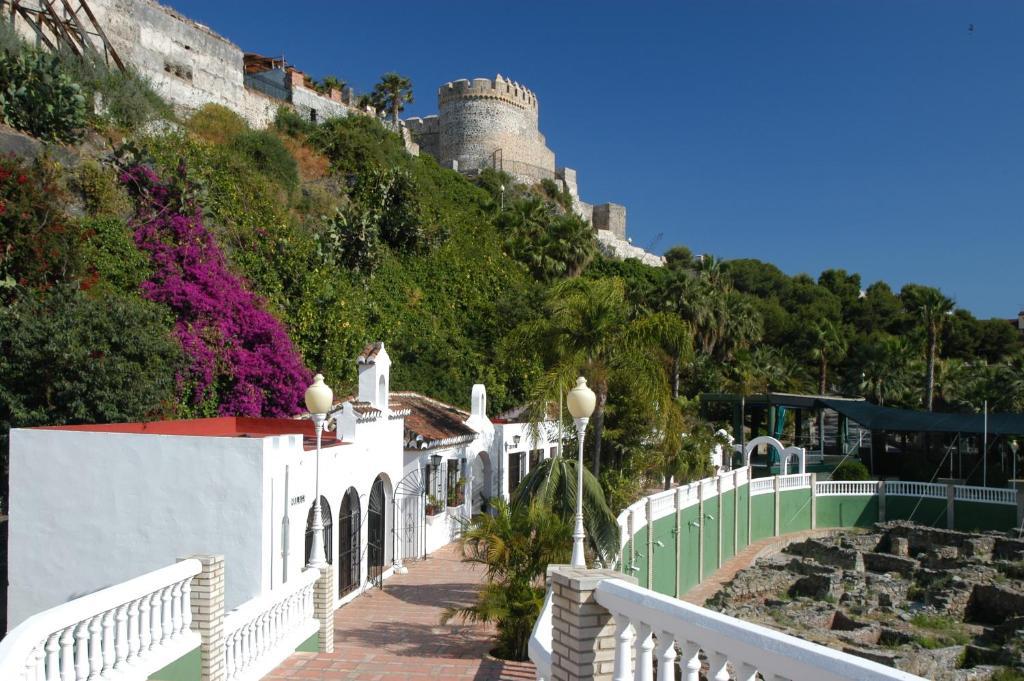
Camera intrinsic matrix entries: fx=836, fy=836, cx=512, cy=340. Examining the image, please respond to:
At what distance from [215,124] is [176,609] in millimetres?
29849

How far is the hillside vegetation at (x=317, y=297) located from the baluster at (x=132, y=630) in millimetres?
10524

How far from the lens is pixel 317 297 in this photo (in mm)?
26578

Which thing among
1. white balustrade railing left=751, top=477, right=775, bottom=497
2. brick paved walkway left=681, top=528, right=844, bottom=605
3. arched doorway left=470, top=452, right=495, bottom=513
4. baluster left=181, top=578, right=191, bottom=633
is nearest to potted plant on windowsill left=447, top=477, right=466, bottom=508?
arched doorway left=470, top=452, right=495, bottom=513

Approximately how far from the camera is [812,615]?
20.0m

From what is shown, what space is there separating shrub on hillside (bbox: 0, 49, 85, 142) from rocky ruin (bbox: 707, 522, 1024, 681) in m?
21.9

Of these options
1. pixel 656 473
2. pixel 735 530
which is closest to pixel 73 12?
pixel 656 473

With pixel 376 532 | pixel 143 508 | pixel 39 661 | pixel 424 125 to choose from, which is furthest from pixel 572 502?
pixel 424 125

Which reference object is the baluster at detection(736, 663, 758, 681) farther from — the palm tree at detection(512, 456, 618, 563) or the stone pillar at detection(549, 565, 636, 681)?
the palm tree at detection(512, 456, 618, 563)

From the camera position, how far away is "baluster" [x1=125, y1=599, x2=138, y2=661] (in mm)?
6711

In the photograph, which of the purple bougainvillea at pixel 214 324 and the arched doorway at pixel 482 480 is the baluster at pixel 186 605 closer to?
the purple bougainvillea at pixel 214 324

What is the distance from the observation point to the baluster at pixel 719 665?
4512 millimetres

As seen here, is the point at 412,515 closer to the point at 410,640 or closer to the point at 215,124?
the point at 410,640

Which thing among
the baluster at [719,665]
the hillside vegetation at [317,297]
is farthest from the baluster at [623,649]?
the hillside vegetation at [317,297]

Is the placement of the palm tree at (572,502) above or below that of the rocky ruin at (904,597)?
above
